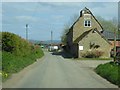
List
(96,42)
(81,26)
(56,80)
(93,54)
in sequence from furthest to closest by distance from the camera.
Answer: (81,26) < (96,42) < (93,54) < (56,80)

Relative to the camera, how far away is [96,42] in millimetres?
55344

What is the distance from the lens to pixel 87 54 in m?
54.9

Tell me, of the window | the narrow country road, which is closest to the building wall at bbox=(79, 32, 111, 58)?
the window

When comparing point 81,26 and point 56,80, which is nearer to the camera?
point 56,80

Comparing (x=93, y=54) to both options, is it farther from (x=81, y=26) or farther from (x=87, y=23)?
(x=87, y=23)

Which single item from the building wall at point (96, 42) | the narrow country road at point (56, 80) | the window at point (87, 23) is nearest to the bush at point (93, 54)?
the building wall at point (96, 42)

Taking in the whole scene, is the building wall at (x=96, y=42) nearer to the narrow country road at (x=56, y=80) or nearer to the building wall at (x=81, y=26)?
the building wall at (x=81, y=26)

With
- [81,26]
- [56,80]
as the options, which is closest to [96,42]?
[81,26]

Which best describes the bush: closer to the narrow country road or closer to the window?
the window

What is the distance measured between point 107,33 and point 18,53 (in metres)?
40.0

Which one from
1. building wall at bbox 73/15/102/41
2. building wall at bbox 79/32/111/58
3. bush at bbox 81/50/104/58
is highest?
building wall at bbox 73/15/102/41

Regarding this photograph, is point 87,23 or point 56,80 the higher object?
point 87,23

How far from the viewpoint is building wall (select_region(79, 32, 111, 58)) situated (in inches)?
2173

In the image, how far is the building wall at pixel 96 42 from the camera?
181 ft
